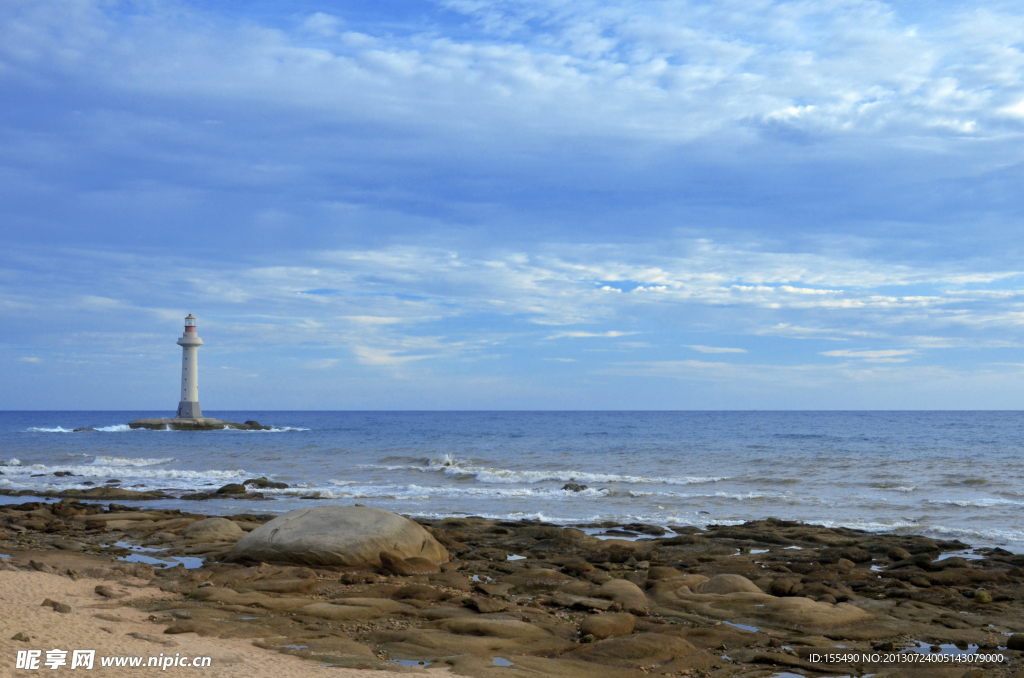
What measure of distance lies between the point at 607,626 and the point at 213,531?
26.7 feet

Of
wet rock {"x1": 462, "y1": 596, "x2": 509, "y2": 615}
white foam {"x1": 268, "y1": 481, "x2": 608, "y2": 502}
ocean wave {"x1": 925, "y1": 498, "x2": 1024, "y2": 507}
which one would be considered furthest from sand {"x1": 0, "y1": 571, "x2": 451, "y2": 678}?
ocean wave {"x1": 925, "y1": 498, "x2": 1024, "y2": 507}

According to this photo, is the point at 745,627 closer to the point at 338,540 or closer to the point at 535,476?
the point at 338,540

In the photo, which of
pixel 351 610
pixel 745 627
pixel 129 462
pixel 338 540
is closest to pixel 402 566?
pixel 338 540

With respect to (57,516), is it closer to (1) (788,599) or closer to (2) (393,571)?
(2) (393,571)

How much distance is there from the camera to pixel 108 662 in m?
5.54

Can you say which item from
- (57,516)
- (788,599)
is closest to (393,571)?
(788,599)

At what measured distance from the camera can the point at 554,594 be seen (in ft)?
30.2

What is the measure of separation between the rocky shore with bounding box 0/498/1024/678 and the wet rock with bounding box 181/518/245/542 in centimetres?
4

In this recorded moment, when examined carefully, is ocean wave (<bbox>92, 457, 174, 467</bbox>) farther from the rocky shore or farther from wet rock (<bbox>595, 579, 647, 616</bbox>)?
wet rock (<bbox>595, 579, 647, 616</bbox>)

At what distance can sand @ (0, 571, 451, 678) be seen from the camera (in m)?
5.49

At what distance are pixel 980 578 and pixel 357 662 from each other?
886 centimetres

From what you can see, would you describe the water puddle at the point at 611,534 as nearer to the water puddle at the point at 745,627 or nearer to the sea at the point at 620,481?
the sea at the point at 620,481

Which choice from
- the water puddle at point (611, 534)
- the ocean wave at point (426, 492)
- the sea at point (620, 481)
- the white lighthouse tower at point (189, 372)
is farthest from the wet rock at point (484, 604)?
the white lighthouse tower at point (189, 372)

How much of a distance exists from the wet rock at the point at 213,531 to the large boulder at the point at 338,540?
1.65 m
